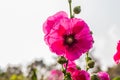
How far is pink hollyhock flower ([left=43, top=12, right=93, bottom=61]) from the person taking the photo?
109 inches

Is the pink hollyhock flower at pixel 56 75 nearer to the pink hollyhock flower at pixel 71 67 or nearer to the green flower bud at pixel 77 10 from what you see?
the pink hollyhock flower at pixel 71 67

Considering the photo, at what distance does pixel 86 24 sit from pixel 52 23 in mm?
217

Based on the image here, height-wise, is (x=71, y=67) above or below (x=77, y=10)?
below

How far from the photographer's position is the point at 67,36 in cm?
289

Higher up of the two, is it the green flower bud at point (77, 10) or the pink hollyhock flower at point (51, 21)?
the green flower bud at point (77, 10)

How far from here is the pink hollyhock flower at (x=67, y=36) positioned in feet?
9.11

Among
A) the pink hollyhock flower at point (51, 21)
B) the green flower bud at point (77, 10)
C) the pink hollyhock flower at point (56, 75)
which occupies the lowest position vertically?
the pink hollyhock flower at point (56, 75)

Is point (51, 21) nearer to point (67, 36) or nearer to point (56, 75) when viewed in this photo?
point (67, 36)

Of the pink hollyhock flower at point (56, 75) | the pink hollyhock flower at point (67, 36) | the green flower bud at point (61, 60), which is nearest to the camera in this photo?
the green flower bud at point (61, 60)

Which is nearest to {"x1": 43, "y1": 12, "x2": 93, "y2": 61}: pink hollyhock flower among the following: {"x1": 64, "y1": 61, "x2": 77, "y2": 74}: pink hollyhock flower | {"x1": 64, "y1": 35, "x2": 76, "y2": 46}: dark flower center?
{"x1": 64, "y1": 35, "x2": 76, "y2": 46}: dark flower center

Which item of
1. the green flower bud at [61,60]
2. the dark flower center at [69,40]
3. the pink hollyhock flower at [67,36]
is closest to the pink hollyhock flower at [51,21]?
the pink hollyhock flower at [67,36]

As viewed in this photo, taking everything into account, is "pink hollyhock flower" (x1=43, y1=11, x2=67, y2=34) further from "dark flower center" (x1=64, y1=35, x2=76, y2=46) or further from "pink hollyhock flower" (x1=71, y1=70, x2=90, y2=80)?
"pink hollyhock flower" (x1=71, y1=70, x2=90, y2=80)

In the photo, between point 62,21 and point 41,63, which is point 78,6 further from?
point 41,63

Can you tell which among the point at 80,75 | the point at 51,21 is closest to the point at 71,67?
the point at 80,75
